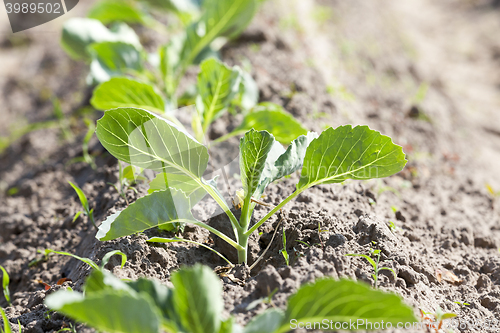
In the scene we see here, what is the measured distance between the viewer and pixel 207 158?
1.20 metres

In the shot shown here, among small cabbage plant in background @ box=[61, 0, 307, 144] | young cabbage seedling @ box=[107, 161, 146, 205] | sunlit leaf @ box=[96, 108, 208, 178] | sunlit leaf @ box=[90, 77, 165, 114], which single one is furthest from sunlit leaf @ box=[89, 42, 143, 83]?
sunlit leaf @ box=[96, 108, 208, 178]

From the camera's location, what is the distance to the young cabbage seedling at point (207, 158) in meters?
1.14

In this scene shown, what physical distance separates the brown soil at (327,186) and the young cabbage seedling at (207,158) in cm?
18

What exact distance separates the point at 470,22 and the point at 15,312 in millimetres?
6605

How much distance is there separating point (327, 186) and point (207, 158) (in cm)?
70

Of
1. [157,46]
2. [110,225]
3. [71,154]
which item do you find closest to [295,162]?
[110,225]

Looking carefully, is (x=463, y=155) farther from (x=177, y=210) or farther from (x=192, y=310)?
(x=192, y=310)

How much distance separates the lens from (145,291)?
34.8 inches

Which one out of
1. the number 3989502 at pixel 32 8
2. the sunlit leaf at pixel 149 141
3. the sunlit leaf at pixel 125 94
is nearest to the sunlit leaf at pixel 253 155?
the sunlit leaf at pixel 149 141

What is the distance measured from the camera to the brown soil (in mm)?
1276

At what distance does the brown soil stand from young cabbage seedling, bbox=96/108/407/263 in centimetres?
18

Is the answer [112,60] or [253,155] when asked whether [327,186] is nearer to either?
[253,155]

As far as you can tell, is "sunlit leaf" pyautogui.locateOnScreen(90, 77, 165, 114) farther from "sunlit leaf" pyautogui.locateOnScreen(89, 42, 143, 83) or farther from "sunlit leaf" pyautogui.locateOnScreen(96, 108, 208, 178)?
"sunlit leaf" pyautogui.locateOnScreen(96, 108, 208, 178)

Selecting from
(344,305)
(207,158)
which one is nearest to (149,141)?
(207,158)
